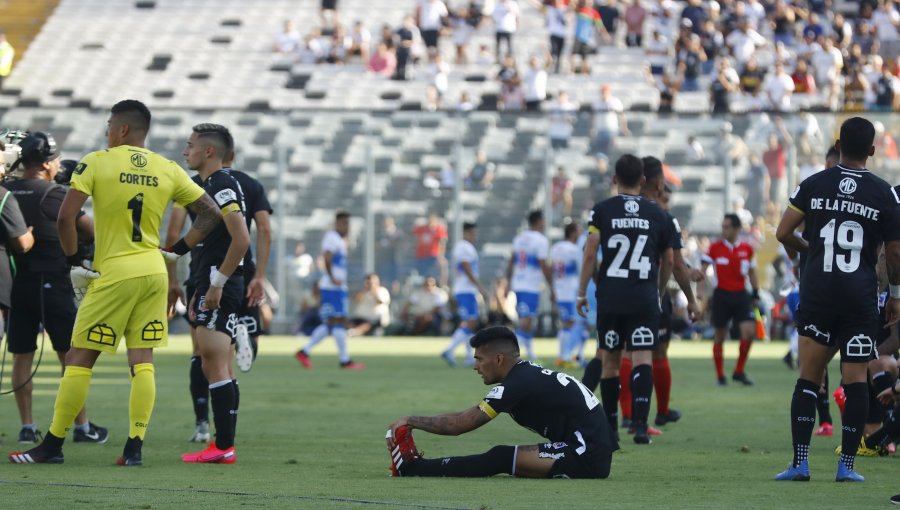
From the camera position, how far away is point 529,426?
870 centimetres

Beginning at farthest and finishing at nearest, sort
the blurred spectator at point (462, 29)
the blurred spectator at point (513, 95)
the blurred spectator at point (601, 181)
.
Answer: the blurred spectator at point (462, 29)
the blurred spectator at point (513, 95)
the blurred spectator at point (601, 181)

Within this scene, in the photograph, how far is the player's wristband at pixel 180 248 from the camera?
31.2ft

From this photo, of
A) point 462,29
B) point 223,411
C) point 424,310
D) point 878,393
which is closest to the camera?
point 223,411

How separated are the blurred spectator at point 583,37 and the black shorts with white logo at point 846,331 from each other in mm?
26342

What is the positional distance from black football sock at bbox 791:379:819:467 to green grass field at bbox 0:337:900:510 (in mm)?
208

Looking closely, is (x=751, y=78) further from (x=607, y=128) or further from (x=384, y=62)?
(x=384, y=62)

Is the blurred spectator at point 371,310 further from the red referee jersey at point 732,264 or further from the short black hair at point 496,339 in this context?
the short black hair at point 496,339

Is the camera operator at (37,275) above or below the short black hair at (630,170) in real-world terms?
below

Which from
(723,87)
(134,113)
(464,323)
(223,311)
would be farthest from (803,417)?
(723,87)

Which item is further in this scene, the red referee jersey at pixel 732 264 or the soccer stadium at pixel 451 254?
the red referee jersey at pixel 732 264

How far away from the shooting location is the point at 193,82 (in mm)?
37500

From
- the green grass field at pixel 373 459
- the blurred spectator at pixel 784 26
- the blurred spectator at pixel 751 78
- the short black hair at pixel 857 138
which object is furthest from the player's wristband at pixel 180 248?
the blurred spectator at pixel 784 26

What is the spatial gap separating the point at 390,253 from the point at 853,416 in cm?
2176

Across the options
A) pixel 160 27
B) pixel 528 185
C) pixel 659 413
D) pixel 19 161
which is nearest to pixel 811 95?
pixel 528 185
